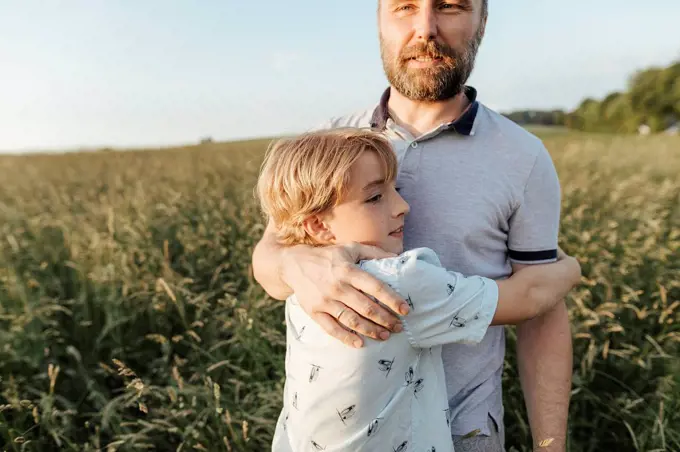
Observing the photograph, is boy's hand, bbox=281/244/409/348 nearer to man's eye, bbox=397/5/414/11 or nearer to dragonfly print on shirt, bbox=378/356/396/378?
dragonfly print on shirt, bbox=378/356/396/378

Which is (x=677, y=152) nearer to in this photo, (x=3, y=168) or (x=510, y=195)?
(x=510, y=195)

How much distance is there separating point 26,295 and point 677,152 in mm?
13332

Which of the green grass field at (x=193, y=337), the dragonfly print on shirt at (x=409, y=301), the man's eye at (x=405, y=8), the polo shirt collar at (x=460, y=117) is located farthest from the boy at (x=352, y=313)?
the green grass field at (x=193, y=337)

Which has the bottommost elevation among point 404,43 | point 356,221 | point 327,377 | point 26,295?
point 26,295

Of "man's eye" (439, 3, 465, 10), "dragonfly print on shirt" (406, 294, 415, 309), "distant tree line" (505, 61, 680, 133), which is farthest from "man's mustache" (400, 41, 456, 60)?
"distant tree line" (505, 61, 680, 133)

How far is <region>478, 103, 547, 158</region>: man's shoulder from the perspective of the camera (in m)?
1.81

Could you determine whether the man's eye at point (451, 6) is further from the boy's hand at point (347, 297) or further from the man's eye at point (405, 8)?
the boy's hand at point (347, 297)

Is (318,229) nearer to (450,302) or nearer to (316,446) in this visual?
(450,302)

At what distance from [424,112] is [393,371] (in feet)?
3.11

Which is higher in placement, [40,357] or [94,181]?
[94,181]

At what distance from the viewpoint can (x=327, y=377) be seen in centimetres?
141

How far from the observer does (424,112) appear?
6.34 ft

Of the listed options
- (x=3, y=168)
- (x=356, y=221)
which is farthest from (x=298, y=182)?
(x=3, y=168)

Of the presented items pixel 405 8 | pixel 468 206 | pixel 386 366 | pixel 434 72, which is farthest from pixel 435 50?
pixel 386 366
